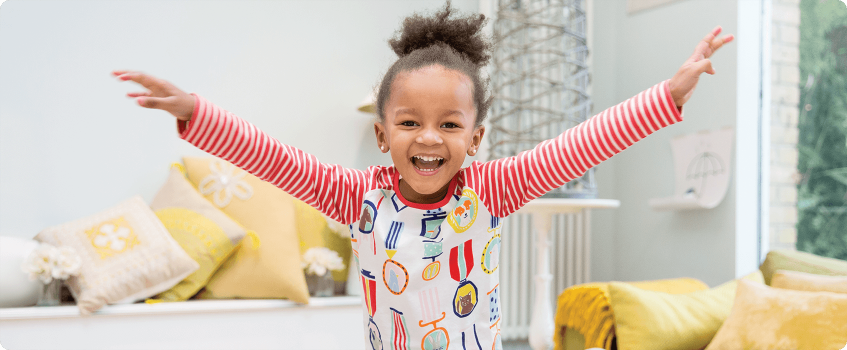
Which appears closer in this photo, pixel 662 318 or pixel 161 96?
pixel 161 96

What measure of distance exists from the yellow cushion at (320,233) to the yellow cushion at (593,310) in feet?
2.72

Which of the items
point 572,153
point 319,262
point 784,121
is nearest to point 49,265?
point 319,262

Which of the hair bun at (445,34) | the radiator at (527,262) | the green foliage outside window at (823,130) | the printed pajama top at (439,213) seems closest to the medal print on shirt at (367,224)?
the printed pajama top at (439,213)

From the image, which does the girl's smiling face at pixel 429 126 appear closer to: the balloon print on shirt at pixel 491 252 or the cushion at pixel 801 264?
the balloon print on shirt at pixel 491 252

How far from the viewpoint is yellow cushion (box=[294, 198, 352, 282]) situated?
7.07 ft

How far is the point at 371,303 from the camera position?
85cm

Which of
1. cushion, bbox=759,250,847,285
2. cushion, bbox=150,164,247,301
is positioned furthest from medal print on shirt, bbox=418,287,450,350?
cushion, bbox=759,250,847,285

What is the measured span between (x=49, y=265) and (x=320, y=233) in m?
0.88

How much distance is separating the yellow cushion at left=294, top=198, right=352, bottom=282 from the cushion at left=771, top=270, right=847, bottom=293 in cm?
152

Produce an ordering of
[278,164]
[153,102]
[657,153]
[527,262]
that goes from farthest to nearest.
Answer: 1. [527,262]
2. [657,153]
3. [278,164]
4. [153,102]

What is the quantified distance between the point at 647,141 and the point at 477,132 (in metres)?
2.20

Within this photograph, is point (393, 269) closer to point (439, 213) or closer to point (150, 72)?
point (439, 213)

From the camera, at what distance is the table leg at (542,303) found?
6.87 feet

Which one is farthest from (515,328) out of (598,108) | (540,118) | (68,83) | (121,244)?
(68,83)
